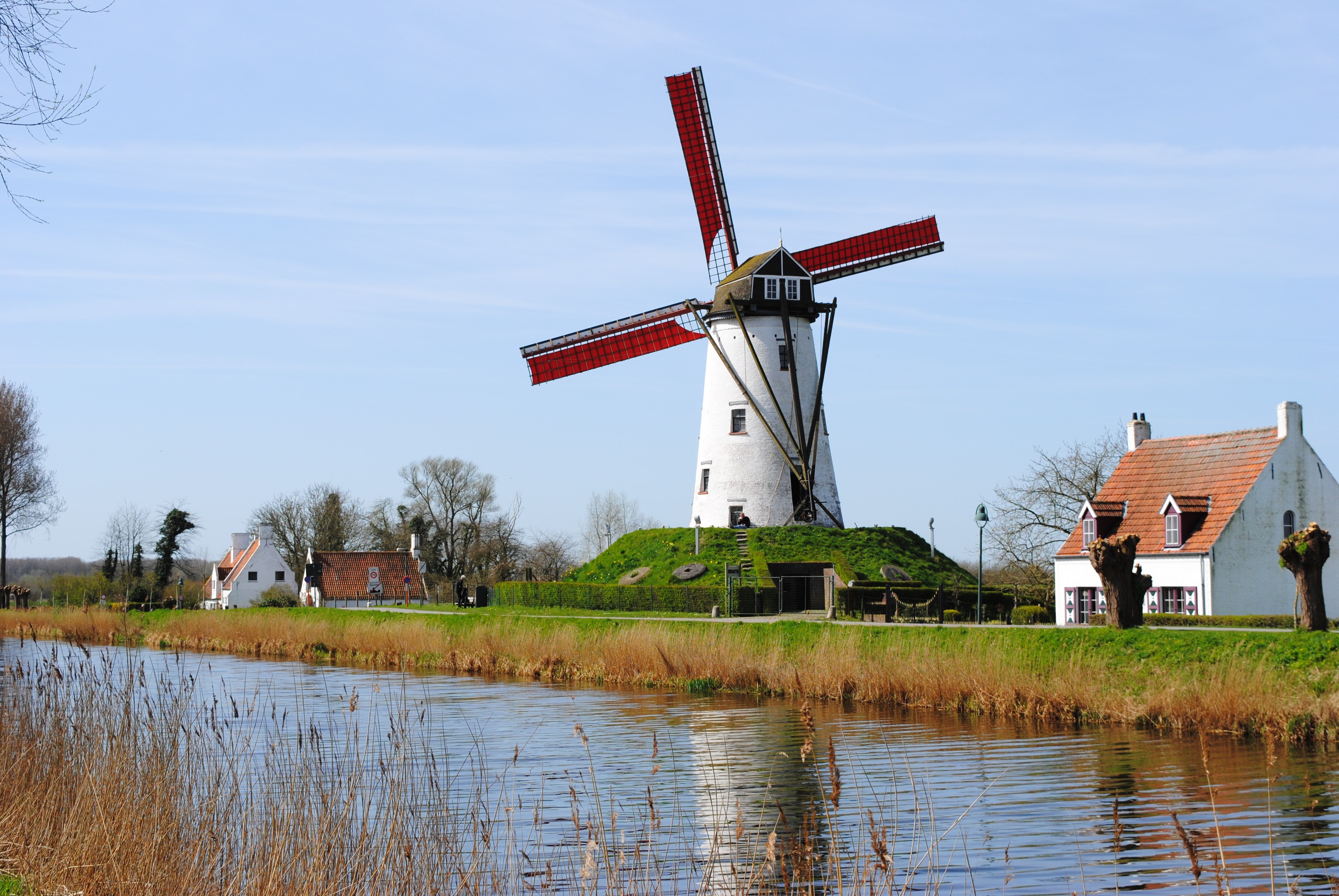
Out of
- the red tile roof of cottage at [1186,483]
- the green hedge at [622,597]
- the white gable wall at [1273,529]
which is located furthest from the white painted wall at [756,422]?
the white gable wall at [1273,529]

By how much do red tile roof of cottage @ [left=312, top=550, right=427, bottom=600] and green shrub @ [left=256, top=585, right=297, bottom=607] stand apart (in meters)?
1.95

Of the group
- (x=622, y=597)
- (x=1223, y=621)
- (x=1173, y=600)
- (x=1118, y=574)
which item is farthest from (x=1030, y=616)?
(x=622, y=597)

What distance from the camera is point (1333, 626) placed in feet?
83.7

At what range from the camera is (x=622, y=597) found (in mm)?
39781

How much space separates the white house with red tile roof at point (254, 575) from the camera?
Result: 253 feet

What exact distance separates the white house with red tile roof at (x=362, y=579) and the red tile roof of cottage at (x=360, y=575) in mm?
19

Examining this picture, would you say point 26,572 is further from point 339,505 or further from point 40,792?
point 40,792

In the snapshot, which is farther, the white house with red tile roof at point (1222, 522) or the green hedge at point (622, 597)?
the green hedge at point (622, 597)

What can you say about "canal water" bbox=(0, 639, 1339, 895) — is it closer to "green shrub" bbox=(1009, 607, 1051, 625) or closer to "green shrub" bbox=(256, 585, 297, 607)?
"green shrub" bbox=(1009, 607, 1051, 625)

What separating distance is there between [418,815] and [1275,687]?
41.0 ft

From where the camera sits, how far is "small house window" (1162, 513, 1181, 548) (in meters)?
33.8

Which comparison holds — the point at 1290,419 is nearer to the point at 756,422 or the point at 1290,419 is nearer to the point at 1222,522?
the point at 1222,522

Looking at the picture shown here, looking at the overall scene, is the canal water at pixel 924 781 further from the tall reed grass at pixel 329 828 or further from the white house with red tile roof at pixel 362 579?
the white house with red tile roof at pixel 362 579

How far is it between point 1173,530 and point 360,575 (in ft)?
162
